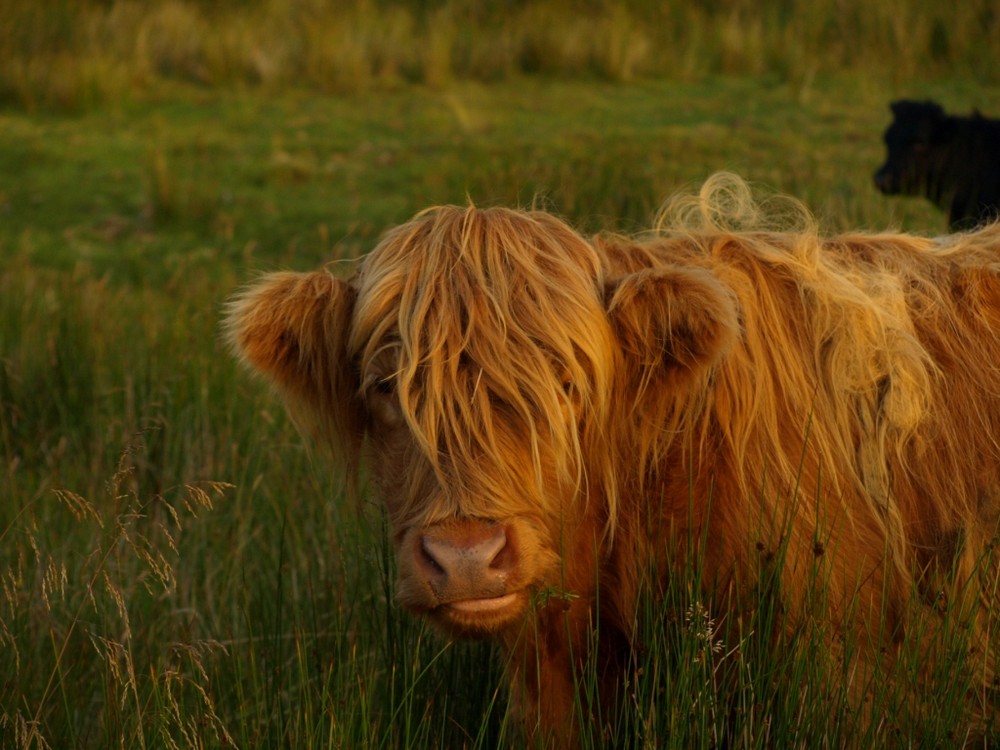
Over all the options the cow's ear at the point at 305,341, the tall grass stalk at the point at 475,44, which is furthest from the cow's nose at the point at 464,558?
the tall grass stalk at the point at 475,44

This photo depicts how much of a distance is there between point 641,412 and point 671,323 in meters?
0.20

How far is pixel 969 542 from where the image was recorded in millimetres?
2562

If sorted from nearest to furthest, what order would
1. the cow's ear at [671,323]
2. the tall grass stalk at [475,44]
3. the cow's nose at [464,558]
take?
the cow's nose at [464,558] → the cow's ear at [671,323] → the tall grass stalk at [475,44]

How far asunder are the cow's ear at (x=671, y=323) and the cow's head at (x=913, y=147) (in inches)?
202

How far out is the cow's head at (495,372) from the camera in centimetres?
229

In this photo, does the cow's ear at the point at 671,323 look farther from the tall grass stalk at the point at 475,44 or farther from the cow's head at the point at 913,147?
the tall grass stalk at the point at 475,44

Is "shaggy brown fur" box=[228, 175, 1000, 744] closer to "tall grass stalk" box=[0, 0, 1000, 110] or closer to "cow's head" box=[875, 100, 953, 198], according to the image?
"cow's head" box=[875, 100, 953, 198]

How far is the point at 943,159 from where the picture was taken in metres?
7.73

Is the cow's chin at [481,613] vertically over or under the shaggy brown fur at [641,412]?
under

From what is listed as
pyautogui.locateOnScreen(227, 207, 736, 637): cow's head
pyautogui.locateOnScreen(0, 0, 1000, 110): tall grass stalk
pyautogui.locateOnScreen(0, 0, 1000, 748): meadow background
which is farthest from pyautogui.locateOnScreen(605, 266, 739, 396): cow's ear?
pyautogui.locateOnScreen(0, 0, 1000, 110): tall grass stalk

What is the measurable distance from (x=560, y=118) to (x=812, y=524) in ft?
26.5

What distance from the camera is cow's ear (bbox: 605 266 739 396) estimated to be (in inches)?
93.4

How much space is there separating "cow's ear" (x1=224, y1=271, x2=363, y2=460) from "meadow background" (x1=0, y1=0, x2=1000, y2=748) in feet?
0.95

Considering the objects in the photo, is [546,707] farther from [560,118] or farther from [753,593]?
[560,118]
